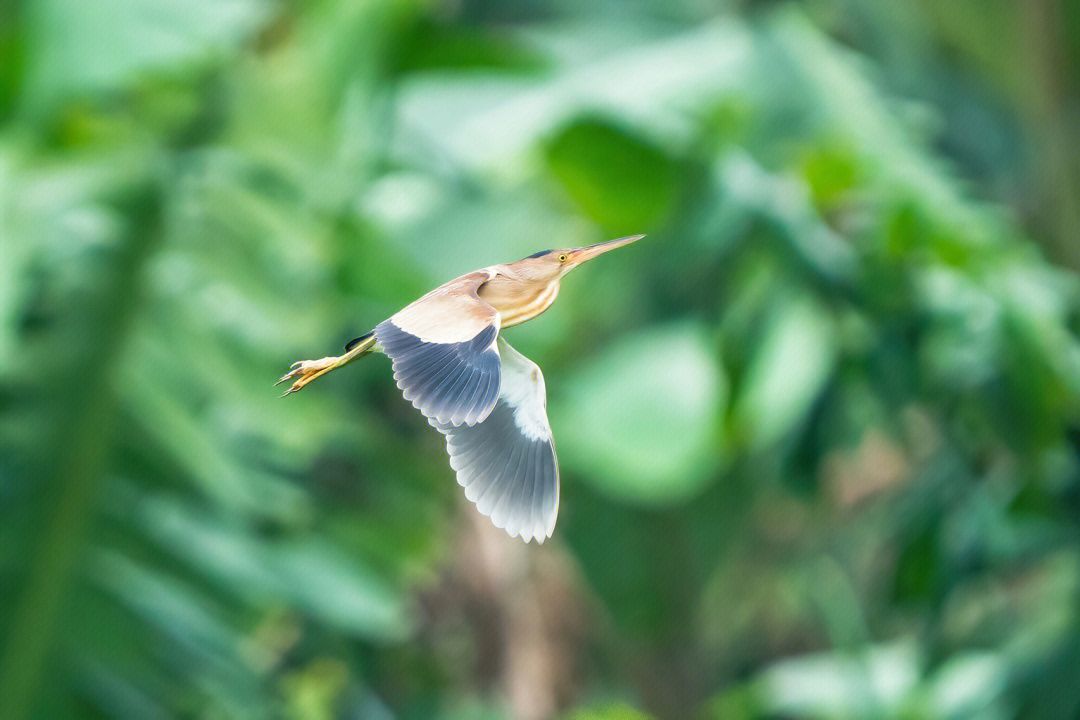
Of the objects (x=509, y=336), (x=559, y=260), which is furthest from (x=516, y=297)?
(x=509, y=336)

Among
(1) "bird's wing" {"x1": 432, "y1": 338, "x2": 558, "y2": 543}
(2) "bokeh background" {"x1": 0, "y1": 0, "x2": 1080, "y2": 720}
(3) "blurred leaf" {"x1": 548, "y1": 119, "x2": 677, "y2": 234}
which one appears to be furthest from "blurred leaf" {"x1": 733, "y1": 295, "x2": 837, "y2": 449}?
(1) "bird's wing" {"x1": 432, "y1": 338, "x2": 558, "y2": 543}

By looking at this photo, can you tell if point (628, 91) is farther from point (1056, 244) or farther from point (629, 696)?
point (629, 696)

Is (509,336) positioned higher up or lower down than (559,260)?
lower down

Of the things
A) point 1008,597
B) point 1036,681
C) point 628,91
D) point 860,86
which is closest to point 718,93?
point 628,91

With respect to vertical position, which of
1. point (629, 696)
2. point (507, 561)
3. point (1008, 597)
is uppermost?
point (507, 561)

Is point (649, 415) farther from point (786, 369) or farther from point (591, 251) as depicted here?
point (591, 251)

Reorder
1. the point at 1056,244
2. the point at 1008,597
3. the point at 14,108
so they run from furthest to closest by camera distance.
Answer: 1. the point at 1008,597
2. the point at 1056,244
3. the point at 14,108
